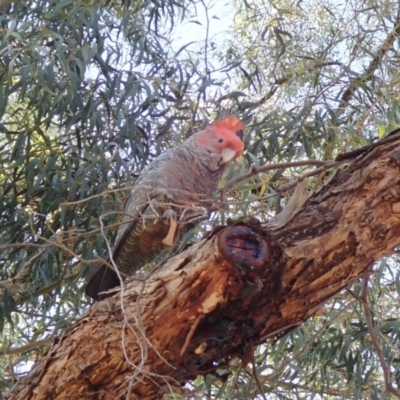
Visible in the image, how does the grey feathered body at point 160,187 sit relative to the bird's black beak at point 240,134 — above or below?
below

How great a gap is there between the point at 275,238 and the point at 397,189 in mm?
207

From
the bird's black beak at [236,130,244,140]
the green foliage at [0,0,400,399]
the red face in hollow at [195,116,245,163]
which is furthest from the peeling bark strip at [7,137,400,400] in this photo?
the bird's black beak at [236,130,244,140]

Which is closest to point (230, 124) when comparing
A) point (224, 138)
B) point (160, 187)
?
point (224, 138)

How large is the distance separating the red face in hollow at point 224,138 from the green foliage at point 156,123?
0.21ft

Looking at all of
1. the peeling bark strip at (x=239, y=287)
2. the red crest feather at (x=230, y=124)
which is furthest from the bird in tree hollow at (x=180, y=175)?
the peeling bark strip at (x=239, y=287)

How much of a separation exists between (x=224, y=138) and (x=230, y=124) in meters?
0.06

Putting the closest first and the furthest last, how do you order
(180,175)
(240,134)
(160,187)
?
(160,187) → (180,175) → (240,134)

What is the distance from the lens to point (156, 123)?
242 cm

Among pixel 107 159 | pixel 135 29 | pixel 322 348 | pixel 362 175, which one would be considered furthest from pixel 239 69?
pixel 362 175

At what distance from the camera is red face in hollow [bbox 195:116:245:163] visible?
7.43 feet

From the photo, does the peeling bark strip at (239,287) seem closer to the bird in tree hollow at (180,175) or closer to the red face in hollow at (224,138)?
the bird in tree hollow at (180,175)

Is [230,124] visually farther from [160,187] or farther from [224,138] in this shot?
[160,187]

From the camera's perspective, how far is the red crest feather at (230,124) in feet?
A: 7.50

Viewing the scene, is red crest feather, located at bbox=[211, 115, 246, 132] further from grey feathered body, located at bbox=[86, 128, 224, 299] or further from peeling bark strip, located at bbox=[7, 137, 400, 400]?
peeling bark strip, located at bbox=[7, 137, 400, 400]
